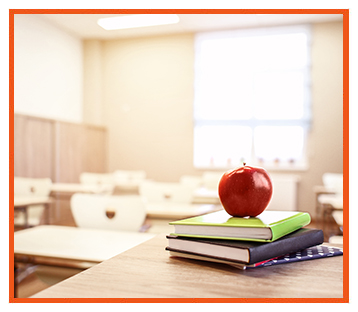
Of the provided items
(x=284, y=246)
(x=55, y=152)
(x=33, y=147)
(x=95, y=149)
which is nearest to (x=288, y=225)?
(x=284, y=246)

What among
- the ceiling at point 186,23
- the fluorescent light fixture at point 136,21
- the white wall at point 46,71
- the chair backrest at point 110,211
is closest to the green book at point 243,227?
the chair backrest at point 110,211

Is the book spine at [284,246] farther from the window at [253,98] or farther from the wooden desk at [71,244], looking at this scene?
the window at [253,98]

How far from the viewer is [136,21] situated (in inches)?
259

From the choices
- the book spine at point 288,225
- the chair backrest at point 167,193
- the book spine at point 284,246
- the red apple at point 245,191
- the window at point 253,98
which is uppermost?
the window at point 253,98

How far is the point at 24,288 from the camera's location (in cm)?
265

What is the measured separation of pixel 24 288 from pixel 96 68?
18.6ft

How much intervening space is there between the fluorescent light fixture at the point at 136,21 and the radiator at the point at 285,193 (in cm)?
339

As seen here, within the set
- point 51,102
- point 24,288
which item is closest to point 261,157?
point 51,102

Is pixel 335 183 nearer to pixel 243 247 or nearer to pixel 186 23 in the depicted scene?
pixel 186 23

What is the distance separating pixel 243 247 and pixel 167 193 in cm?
248

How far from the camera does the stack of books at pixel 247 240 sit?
25.2 inches

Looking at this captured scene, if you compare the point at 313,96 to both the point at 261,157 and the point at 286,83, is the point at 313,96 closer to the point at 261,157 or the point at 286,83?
the point at 286,83

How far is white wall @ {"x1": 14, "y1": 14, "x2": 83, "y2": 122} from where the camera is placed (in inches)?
229
